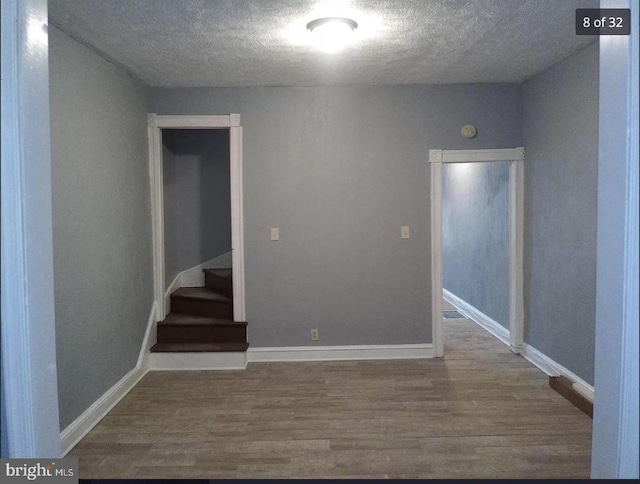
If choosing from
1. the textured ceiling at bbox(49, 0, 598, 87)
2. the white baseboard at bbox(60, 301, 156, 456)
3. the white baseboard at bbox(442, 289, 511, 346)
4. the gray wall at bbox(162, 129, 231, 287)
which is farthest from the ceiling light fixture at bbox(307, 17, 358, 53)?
the white baseboard at bbox(442, 289, 511, 346)

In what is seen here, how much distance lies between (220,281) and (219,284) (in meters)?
0.05

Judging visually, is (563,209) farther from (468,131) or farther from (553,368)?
(553,368)

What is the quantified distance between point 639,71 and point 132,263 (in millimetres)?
3530

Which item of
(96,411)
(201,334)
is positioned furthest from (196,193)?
(96,411)

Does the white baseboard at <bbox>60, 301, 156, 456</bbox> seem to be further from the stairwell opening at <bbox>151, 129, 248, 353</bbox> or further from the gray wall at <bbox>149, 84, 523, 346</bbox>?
the gray wall at <bbox>149, 84, 523, 346</bbox>

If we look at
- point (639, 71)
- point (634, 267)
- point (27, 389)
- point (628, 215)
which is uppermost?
point (639, 71)

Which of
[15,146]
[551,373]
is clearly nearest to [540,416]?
[551,373]

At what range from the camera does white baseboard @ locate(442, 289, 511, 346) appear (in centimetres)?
470

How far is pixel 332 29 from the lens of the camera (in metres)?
2.67

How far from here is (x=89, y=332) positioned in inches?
116

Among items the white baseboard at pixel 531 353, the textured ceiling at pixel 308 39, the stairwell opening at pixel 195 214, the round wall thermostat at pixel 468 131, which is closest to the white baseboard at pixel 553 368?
the white baseboard at pixel 531 353

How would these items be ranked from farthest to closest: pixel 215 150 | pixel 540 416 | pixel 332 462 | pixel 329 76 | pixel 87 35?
pixel 215 150 < pixel 329 76 < pixel 540 416 < pixel 87 35 < pixel 332 462

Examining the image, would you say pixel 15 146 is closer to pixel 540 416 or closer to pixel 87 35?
pixel 87 35

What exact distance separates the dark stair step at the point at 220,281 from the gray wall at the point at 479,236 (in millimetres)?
2825
